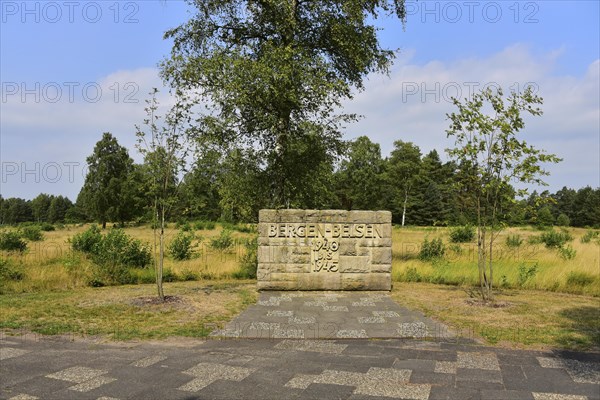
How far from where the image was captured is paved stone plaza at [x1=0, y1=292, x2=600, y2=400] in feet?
13.8

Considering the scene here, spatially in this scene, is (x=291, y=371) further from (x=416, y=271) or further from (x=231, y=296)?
(x=416, y=271)

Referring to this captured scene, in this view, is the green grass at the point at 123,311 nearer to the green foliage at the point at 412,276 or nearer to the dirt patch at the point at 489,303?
the dirt patch at the point at 489,303

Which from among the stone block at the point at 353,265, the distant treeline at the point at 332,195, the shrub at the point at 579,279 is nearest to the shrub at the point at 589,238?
the distant treeline at the point at 332,195

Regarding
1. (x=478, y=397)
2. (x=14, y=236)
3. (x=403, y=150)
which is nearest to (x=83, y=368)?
(x=478, y=397)

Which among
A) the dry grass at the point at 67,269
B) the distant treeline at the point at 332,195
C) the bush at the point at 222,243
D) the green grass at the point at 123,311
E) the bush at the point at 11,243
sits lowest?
the green grass at the point at 123,311

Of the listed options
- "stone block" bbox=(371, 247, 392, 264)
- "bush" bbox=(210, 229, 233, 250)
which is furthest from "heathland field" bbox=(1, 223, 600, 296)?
"stone block" bbox=(371, 247, 392, 264)

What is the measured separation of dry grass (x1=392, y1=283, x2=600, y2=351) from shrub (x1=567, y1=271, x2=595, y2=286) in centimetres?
101

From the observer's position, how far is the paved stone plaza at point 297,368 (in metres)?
4.20

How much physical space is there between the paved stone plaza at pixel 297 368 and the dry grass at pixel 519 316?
55 cm

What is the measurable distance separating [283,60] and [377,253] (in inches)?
211

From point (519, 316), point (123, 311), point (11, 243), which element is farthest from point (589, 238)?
point (11, 243)

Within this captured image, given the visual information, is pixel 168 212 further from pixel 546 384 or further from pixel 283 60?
pixel 546 384

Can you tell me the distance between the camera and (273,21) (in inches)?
510

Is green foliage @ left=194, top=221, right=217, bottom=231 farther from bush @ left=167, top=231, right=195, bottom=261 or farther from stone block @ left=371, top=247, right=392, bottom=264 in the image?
stone block @ left=371, top=247, right=392, bottom=264
